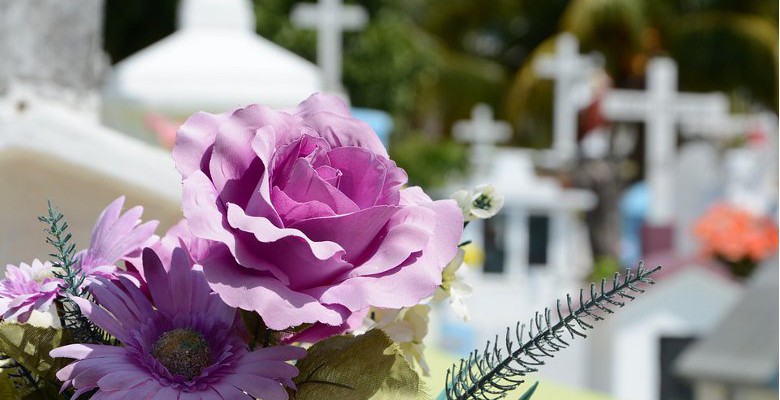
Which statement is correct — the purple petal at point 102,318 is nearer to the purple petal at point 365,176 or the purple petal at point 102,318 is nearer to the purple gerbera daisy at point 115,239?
the purple gerbera daisy at point 115,239

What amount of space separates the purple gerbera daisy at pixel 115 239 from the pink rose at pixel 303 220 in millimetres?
96

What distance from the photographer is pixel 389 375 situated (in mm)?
885

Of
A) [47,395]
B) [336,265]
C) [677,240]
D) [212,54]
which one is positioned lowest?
[677,240]

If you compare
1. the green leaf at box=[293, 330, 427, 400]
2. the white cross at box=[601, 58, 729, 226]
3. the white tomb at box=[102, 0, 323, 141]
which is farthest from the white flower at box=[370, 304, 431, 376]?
the white cross at box=[601, 58, 729, 226]

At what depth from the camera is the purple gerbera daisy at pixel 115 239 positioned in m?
0.93

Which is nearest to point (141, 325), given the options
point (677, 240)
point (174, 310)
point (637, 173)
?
point (174, 310)

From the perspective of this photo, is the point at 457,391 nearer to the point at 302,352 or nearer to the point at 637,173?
the point at 302,352

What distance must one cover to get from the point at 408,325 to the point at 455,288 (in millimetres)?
70

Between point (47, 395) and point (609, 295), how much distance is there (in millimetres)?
427

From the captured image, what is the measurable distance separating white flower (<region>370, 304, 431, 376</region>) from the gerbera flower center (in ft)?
0.67

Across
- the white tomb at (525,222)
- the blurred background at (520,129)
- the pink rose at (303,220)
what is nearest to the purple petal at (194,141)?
the pink rose at (303,220)

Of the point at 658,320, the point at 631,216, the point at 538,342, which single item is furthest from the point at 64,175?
the point at 631,216

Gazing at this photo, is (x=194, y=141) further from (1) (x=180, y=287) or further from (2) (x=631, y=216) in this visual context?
(2) (x=631, y=216)

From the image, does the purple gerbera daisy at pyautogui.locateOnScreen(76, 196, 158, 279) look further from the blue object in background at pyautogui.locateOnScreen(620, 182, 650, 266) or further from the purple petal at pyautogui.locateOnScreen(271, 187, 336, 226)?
the blue object in background at pyautogui.locateOnScreen(620, 182, 650, 266)
